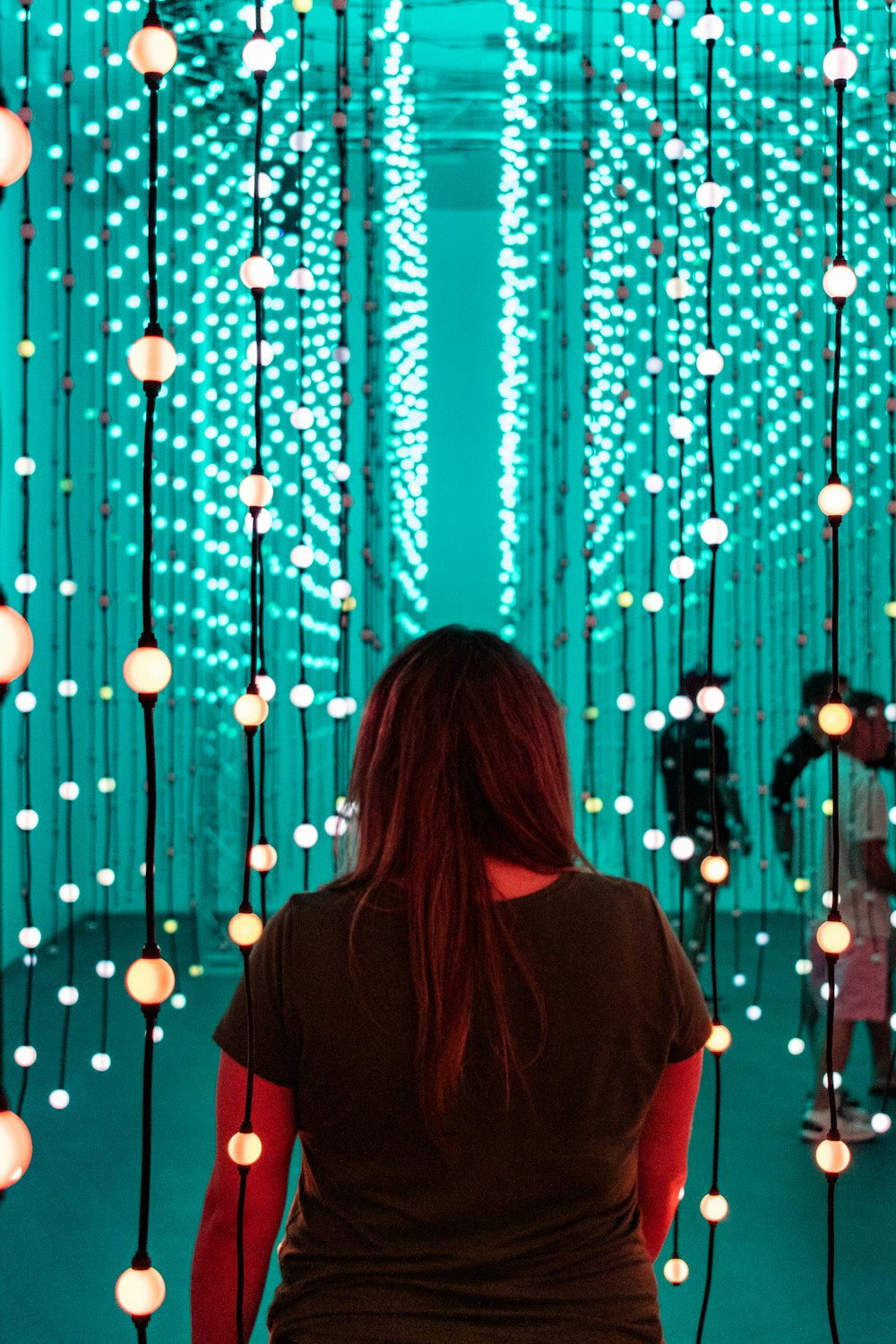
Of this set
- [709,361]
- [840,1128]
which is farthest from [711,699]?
[840,1128]

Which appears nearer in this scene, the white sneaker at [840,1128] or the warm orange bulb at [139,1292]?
the warm orange bulb at [139,1292]

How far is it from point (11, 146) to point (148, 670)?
0.38 metres

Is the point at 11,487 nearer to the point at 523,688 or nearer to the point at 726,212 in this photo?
the point at 726,212

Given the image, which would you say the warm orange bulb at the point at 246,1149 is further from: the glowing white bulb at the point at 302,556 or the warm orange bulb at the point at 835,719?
the glowing white bulb at the point at 302,556

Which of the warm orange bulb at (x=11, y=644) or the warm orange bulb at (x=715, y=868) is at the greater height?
the warm orange bulb at (x=11, y=644)

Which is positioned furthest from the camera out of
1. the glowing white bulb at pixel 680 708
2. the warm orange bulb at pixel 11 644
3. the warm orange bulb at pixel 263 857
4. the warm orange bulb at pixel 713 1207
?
the glowing white bulb at pixel 680 708

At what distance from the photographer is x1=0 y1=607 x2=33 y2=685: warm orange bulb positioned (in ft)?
2.55

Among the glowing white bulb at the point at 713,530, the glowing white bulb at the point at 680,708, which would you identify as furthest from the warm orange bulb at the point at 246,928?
the glowing white bulb at the point at 680,708

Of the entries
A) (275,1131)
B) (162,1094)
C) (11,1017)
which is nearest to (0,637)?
(275,1131)

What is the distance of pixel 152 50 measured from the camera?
1015 millimetres

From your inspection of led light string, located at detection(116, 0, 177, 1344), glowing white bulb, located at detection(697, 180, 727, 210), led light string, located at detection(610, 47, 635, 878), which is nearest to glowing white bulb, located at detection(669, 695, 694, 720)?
led light string, located at detection(610, 47, 635, 878)

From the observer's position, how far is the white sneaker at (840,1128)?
4031 millimetres

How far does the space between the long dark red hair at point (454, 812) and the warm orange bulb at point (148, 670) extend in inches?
12.7

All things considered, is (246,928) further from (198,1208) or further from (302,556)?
(198,1208)
